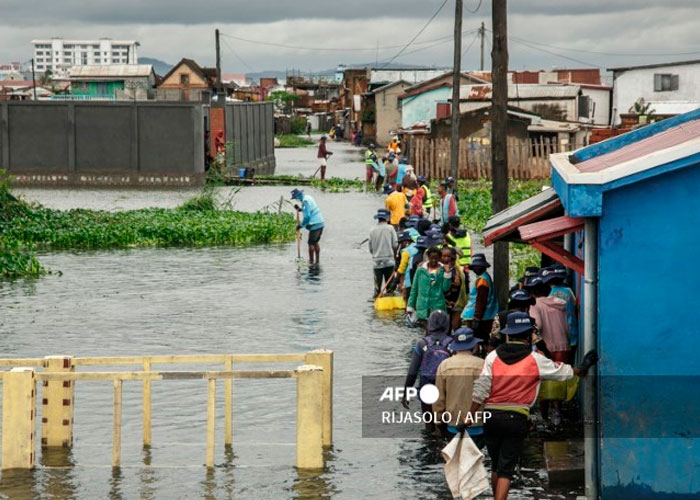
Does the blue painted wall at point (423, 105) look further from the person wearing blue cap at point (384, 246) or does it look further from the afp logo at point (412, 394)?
the afp logo at point (412, 394)

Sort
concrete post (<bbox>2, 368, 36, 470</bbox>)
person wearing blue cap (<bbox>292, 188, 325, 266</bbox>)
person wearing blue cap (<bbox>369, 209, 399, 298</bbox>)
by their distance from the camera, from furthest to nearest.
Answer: person wearing blue cap (<bbox>292, 188, 325, 266</bbox>), person wearing blue cap (<bbox>369, 209, 399, 298</bbox>), concrete post (<bbox>2, 368, 36, 470</bbox>)

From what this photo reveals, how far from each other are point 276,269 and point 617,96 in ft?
120

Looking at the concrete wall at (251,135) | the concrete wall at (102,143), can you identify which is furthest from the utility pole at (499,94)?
the concrete wall at (251,135)

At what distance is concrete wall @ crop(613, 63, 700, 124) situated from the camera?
5694cm

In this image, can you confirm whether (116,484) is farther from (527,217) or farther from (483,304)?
(483,304)

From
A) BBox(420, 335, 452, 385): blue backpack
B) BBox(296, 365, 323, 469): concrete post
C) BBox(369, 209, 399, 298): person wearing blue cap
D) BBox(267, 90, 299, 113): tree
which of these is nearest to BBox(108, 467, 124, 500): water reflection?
BBox(296, 365, 323, 469): concrete post

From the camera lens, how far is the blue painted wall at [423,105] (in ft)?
238

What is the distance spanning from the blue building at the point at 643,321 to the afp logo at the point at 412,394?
186cm

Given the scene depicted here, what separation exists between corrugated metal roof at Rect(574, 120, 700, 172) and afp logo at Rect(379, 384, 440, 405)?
8.81ft

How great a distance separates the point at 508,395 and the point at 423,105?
6395cm

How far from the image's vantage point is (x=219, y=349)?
1802 centimetres

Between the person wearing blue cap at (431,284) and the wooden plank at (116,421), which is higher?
the person wearing blue cap at (431,284)

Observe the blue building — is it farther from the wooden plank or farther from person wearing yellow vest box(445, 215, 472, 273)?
person wearing yellow vest box(445, 215, 472, 273)

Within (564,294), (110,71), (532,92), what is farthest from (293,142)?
(564,294)
